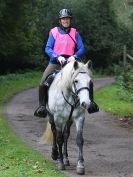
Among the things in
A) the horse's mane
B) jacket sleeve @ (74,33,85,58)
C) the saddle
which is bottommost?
the saddle

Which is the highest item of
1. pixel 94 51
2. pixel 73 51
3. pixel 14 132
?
pixel 73 51

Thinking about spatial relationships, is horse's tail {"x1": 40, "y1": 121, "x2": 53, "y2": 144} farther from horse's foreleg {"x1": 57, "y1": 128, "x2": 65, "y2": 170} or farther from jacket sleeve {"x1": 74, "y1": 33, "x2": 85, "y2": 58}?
jacket sleeve {"x1": 74, "y1": 33, "x2": 85, "y2": 58}

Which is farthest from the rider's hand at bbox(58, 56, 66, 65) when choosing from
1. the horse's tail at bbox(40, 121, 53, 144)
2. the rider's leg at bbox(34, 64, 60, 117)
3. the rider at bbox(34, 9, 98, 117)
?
the horse's tail at bbox(40, 121, 53, 144)

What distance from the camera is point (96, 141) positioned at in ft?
47.7

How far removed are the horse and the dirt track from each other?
0.53m

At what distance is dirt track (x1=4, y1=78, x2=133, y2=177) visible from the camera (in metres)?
10.5

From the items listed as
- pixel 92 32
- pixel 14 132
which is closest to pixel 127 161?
pixel 14 132

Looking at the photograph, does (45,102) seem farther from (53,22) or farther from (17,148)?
(53,22)

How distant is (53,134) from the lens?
37.3ft

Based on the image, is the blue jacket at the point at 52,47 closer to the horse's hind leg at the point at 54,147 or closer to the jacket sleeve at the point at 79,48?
the jacket sleeve at the point at 79,48

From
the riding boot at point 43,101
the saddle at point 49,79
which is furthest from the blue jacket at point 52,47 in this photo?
the riding boot at point 43,101

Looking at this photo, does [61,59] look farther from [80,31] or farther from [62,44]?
[80,31]

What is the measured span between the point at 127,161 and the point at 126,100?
1694cm

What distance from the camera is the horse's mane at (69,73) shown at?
9875 mm
